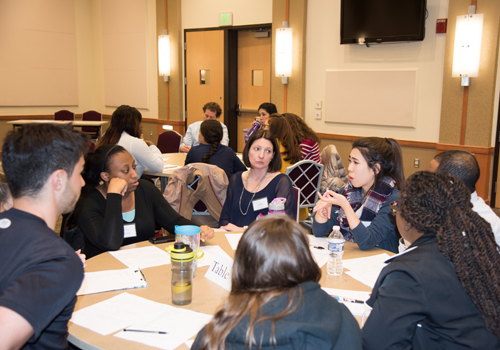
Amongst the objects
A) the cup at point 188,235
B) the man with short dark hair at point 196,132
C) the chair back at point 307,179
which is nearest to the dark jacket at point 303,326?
the cup at point 188,235

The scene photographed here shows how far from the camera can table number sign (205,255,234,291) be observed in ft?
6.18

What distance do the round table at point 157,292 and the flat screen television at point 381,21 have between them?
443 centimetres

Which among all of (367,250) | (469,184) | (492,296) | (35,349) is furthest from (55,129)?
(469,184)

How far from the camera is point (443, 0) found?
18.4ft

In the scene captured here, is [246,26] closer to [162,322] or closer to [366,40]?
[366,40]

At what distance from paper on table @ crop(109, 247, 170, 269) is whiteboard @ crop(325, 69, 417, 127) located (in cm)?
476

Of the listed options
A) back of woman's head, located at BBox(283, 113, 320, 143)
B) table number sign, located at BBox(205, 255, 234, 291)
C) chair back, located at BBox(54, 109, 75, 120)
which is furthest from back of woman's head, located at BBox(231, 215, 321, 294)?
chair back, located at BBox(54, 109, 75, 120)

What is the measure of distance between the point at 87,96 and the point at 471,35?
816 centimetres

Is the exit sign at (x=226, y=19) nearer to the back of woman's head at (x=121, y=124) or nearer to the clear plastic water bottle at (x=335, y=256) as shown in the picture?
the back of woman's head at (x=121, y=124)

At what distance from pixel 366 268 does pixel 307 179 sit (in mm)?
2217

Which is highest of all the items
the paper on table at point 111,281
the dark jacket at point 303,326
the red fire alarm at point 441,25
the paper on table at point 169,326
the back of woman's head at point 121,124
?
the red fire alarm at point 441,25

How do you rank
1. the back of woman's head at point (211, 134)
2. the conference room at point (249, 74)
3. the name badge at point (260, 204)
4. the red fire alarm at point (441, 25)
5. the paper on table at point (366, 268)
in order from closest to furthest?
1. the paper on table at point (366, 268)
2. the name badge at point (260, 204)
3. the back of woman's head at point (211, 134)
4. the conference room at point (249, 74)
5. the red fire alarm at point (441, 25)

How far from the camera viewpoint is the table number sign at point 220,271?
74.1 inches

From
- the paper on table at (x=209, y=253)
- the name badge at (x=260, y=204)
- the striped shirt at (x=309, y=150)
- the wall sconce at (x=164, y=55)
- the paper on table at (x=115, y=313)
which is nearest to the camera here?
the paper on table at (x=115, y=313)
